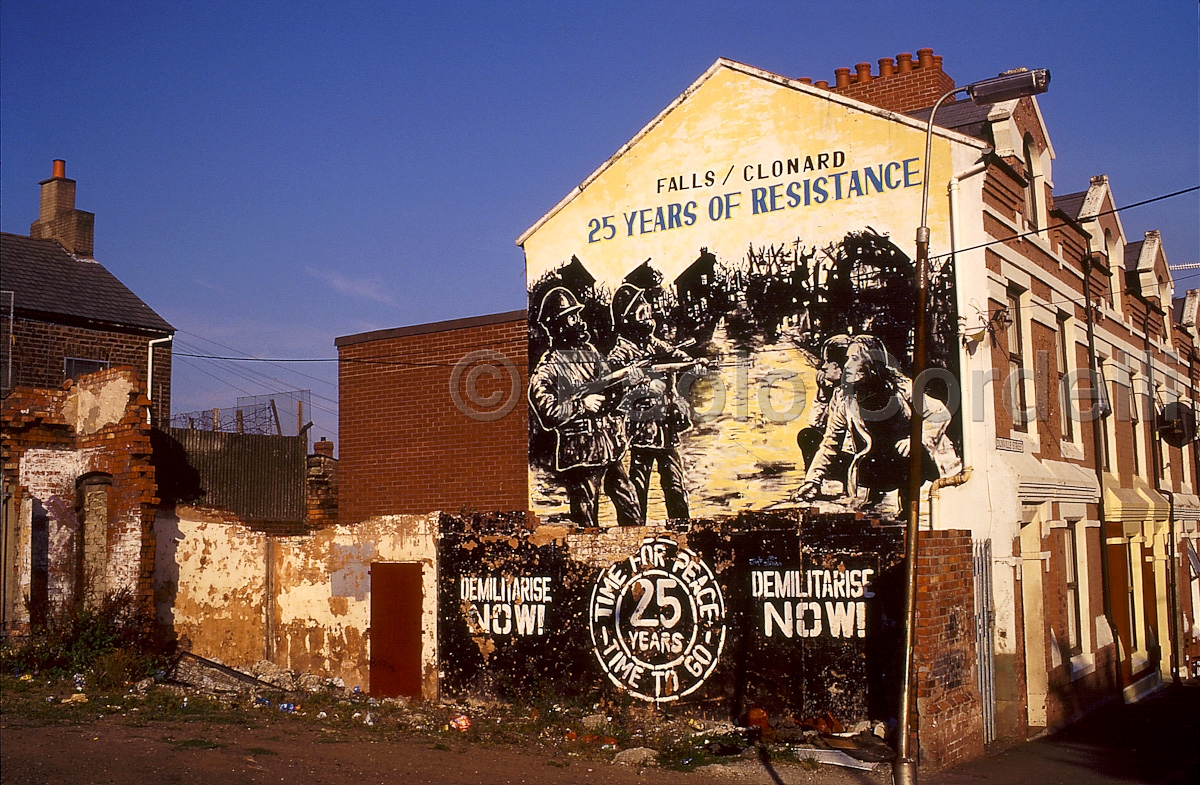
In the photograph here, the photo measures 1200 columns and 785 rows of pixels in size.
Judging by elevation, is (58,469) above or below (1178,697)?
above

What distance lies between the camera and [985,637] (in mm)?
13023

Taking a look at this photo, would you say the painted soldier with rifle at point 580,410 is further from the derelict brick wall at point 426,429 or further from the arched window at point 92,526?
the arched window at point 92,526

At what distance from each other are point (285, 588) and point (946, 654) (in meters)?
9.85

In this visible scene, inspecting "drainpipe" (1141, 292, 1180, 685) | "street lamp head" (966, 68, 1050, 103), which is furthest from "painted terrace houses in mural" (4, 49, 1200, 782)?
"drainpipe" (1141, 292, 1180, 685)

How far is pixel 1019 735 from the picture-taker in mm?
13383

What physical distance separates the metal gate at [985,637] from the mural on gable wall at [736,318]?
47.3 inches

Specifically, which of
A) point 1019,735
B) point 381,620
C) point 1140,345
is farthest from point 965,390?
point 1140,345

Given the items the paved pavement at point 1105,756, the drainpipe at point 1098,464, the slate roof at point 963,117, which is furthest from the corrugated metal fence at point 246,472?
the drainpipe at point 1098,464

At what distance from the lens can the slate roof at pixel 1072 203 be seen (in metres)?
19.1

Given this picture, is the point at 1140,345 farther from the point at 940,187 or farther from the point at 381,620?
the point at 381,620

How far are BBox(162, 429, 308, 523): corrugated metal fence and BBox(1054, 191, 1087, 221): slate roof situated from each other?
632 inches

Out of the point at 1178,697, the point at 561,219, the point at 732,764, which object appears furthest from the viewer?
the point at 1178,697

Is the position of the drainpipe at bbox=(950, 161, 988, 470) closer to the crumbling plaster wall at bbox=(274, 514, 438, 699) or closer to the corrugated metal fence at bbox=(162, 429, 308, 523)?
the crumbling plaster wall at bbox=(274, 514, 438, 699)

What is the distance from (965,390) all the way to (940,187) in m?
2.65
